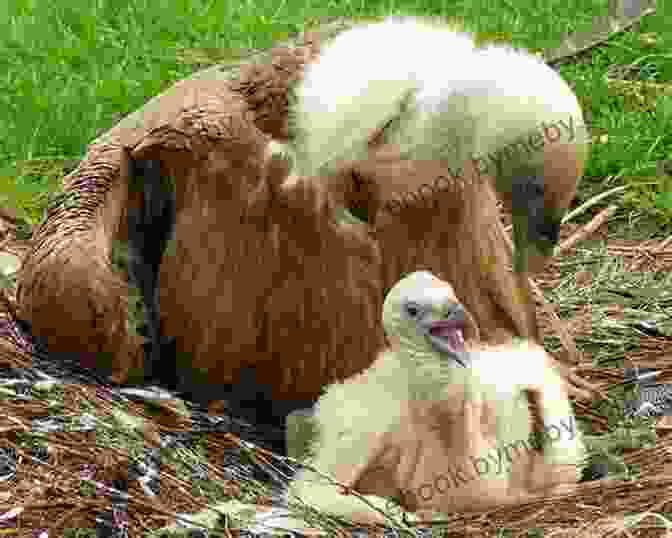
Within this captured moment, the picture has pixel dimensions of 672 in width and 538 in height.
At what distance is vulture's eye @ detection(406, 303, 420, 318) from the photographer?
3.75 m

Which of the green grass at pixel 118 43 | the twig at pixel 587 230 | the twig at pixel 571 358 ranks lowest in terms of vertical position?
the twig at pixel 587 230

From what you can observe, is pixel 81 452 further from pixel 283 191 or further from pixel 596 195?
pixel 596 195

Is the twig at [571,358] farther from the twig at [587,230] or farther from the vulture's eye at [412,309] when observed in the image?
the twig at [587,230]

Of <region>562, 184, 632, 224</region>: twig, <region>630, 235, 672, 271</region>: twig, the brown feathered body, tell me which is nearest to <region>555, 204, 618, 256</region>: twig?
<region>562, 184, 632, 224</region>: twig

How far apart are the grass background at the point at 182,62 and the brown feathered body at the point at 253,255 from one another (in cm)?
199

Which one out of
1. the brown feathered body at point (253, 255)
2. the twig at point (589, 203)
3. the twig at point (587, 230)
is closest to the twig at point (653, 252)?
the twig at point (587, 230)

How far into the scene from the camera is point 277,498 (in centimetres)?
379

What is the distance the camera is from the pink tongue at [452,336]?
3.80 metres

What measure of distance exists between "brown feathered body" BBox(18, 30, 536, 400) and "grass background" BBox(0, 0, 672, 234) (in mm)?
1993

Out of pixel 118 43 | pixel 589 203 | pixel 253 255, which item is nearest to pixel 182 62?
pixel 118 43

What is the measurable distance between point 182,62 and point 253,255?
3758 mm

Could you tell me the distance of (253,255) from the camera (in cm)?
415

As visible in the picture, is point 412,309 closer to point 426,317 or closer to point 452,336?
point 426,317

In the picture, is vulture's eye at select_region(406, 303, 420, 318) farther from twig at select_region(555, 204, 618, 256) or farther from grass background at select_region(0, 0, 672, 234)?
grass background at select_region(0, 0, 672, 234)
